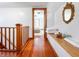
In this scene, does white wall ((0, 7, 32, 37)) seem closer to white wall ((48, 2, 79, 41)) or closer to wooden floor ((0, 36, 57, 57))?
white wall ((48, 2, 79, 41))

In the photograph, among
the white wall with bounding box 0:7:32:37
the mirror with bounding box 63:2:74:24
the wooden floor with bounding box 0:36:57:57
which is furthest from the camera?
the white wall with bounding box 0:7:32:37

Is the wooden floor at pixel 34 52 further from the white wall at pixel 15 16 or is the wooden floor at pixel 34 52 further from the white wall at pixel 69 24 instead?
the white wall at pixel 15 16

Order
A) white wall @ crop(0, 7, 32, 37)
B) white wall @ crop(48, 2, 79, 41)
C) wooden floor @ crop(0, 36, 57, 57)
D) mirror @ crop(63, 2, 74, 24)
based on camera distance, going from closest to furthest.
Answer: white wall @ crop(48, 2, 79, 41) < mirror @ crop(63, 2, 74, 24) < wooden floor @ crop(0, 36, 57, 57) < white wall @ crop(0, 7, 32, 37)

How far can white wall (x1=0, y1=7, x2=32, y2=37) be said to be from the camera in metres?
9.16

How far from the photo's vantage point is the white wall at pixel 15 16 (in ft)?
30.0

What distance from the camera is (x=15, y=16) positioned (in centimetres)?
919

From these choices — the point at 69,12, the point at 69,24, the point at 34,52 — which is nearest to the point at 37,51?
the point at 34,52

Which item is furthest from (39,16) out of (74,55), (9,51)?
(74,55)

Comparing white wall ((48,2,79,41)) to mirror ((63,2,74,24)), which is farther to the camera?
mirror ((63,2,74,24))

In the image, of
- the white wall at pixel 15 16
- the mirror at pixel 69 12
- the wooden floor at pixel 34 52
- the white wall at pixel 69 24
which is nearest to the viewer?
the white wall at pixel 69 24

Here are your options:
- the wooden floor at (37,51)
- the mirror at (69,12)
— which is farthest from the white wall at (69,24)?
the wooden floor at (37,51)

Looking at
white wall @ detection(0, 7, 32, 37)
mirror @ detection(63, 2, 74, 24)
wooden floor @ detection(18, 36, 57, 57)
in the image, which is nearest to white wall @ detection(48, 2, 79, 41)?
mirror @ detection(63, 2, 74, 24)

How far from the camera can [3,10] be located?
9.17 meters

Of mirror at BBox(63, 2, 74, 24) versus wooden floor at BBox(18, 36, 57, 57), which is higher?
mirror at BBox(63, 2, 74, 24)
